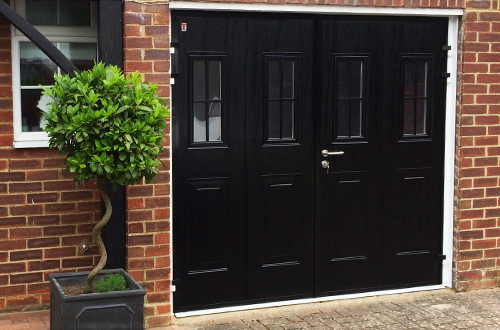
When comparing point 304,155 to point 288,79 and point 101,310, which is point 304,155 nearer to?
point 288,79

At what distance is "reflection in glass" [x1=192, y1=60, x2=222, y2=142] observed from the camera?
6.05 m

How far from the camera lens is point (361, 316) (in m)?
6.18

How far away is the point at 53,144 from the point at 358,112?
273 centimetres

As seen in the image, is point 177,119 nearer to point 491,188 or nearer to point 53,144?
point 53,144

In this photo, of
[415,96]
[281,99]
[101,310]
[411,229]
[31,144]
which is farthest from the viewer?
[411,229]

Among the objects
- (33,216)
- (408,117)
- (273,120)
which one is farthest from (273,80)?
(33,216)

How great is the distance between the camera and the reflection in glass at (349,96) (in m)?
6.44

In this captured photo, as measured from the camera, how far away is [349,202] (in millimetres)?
6562

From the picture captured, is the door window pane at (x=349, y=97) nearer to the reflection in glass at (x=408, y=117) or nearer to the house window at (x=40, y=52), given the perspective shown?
the reflection in glass at (x=408, y=117)

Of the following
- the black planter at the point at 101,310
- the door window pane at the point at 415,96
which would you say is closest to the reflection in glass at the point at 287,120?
the door window pane at the point at 415,96

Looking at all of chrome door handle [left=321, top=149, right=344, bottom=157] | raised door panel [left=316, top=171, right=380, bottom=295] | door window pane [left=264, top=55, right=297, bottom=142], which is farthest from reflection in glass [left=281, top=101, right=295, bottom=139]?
raised door panel [left=316, top=171, right=380, bottom=295]

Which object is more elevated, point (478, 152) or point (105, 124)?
point (105, 124)

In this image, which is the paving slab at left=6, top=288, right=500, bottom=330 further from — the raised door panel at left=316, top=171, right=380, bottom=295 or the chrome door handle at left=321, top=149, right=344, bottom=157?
the chrome door handle at left=321, top=149, right=344, bottom=157

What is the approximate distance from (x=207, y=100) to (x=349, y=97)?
1.23m
